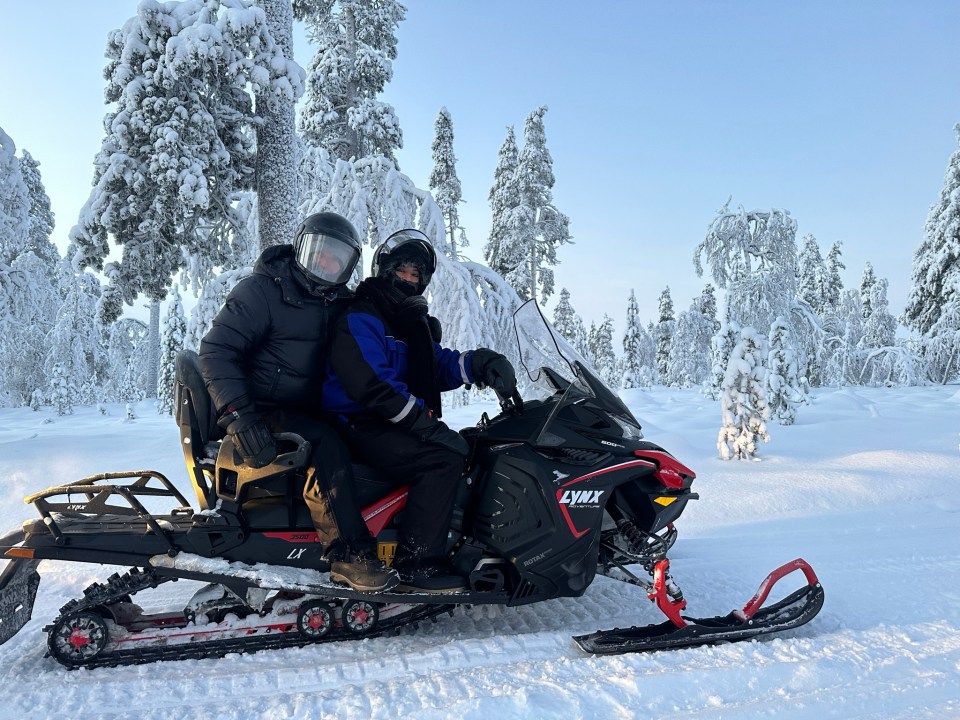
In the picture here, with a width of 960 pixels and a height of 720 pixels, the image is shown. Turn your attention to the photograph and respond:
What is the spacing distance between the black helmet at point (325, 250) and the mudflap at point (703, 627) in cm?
215

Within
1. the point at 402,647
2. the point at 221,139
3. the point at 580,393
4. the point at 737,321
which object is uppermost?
the point at 221,139

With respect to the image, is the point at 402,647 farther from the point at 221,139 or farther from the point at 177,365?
the point at 221,139

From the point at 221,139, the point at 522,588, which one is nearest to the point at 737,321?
the point at 221,139

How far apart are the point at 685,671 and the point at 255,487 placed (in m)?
2.15

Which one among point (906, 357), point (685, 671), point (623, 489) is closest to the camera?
point (685, 671)

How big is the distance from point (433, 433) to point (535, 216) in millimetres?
22751

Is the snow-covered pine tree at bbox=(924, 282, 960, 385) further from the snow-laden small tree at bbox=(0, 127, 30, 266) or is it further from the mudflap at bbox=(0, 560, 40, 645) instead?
the snow-laden small tree at bbox=(0, 127, 30, 266)

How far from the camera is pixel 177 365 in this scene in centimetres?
295

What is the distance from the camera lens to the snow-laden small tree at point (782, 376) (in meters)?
12.0

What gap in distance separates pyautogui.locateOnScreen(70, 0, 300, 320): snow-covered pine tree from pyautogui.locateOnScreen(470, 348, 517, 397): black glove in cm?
528

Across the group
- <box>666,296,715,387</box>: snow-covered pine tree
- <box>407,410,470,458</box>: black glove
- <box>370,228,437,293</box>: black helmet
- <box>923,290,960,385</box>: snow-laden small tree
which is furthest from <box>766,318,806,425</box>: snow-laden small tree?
<box>666,296,715,387</box>: snow-covered pine tree

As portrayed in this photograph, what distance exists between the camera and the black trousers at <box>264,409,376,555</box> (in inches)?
108

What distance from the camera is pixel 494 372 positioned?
3186 mm

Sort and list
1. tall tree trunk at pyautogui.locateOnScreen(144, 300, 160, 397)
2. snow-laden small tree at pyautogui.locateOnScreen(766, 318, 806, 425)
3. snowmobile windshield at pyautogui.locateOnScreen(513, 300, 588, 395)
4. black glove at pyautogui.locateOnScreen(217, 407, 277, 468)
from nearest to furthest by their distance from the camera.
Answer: black glove at pyautogui.locateOnScreen(217, 407, 277, 468) < snowmobile windshield at pyautogui.locateOnScreen(513, 300, 588, 395) < snow-laden small tree at pyautogui.locateOnScreen(766, 318, 806, 425) < tall tree trunk at pyautogui.locateOnScreen(144, 300, 160, 397)
